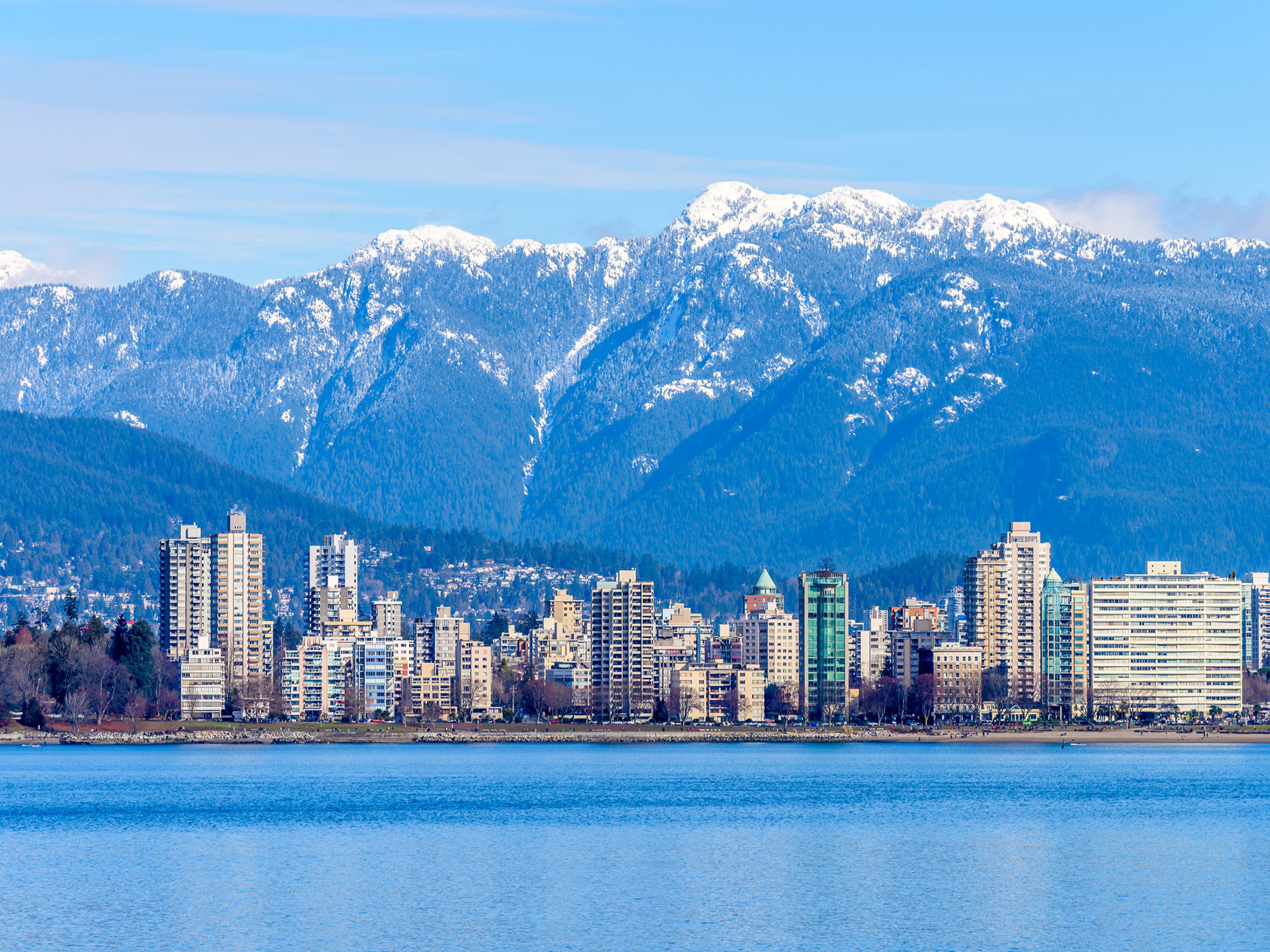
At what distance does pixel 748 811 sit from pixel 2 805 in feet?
155

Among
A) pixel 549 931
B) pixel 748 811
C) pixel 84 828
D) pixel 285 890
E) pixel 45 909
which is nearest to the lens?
pixel 549 931

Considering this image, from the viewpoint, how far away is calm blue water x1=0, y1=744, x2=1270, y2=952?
7906cm

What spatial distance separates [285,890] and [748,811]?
46.6m

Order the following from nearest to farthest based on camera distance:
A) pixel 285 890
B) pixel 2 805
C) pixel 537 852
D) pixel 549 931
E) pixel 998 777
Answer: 1. pixel 549 931
2. pixel 285 890
3. pixel 537 852
4. pixel 2 805
5. pixel 998 777

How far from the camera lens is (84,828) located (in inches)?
4857


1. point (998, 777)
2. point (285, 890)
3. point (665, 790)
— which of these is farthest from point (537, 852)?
point (998, 777)

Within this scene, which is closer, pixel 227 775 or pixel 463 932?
pixel 463 932

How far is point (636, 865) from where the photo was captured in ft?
330

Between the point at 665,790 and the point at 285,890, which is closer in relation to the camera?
the point at 285,890

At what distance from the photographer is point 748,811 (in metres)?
133

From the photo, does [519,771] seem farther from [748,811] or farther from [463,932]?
[463,932]

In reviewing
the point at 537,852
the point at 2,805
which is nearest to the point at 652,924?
the point at 537,852

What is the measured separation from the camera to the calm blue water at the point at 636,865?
259 ft

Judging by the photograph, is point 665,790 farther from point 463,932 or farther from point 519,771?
point 463,932
